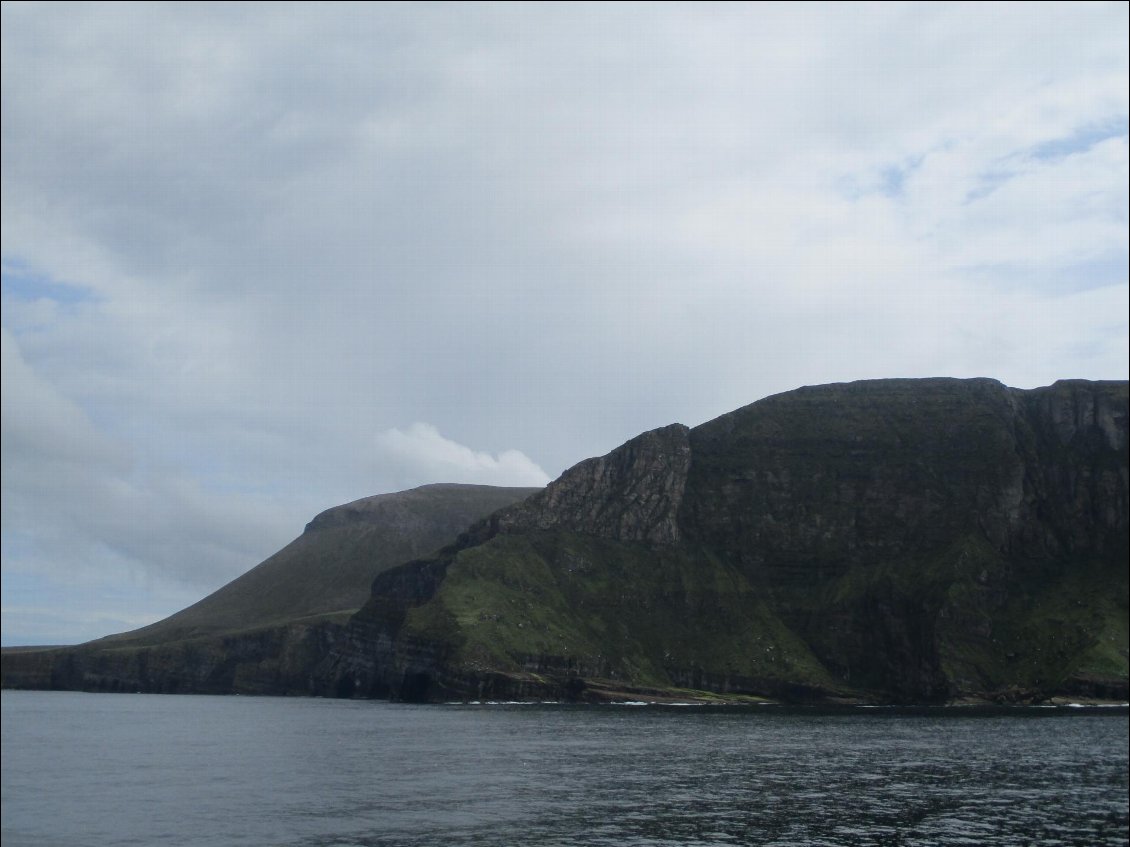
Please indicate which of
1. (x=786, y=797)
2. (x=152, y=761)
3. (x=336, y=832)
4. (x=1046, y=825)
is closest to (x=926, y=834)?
(x=1046, y=825)

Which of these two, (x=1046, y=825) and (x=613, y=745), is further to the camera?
(x=613, y=745)

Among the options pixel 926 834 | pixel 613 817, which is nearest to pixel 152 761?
pixel 613 817

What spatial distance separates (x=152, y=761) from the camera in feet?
449

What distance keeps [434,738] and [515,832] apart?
9386 centimetres

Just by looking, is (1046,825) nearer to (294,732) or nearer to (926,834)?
(926,834)

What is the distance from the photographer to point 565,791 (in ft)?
348

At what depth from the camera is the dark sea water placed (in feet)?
271

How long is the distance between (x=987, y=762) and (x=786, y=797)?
147ft

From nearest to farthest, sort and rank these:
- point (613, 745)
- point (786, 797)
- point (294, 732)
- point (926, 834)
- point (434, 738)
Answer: point (926, 834)
point (786, 797)
point (613, 745)
point (434, 738)
point (294, 732)

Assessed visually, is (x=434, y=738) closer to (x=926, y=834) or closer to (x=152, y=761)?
(x=152, y=761)

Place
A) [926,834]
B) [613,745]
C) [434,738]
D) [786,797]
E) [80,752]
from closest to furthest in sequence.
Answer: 1. [926,834]
2. [786,797]
3. [80,752]
4. [613,745]
5. [434,738]

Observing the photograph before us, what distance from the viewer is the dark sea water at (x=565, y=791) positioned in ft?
271

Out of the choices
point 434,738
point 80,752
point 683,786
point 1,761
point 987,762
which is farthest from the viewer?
point 434,738

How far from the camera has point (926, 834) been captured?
3241 inches
